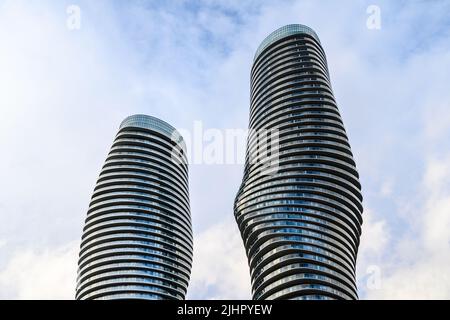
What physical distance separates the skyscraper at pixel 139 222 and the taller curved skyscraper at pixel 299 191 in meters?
25.4

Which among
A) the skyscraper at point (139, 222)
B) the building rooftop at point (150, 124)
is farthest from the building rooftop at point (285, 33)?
the skyscraper at point (139, 222)

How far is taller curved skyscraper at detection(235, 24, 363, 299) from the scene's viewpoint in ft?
413

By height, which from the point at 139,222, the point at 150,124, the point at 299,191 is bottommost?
the point at 299,191

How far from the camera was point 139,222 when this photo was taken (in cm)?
15862

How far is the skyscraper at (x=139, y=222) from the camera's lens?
148 metres

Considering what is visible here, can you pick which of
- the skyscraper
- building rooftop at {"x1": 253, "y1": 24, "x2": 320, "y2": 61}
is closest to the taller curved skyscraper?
building rooftop at {"x1": 253, "y1": 24, "x2": 320, "y2": 61}

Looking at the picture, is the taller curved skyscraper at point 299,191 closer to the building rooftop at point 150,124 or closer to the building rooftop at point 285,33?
the building rooftop at point 285,33

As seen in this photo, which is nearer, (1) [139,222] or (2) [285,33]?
(1) [139,222]

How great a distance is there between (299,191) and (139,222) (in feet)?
147

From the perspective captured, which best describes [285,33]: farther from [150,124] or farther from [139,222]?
[139,222]

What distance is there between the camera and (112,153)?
172m

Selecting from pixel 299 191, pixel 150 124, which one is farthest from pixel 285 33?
A: pixel 299 191
